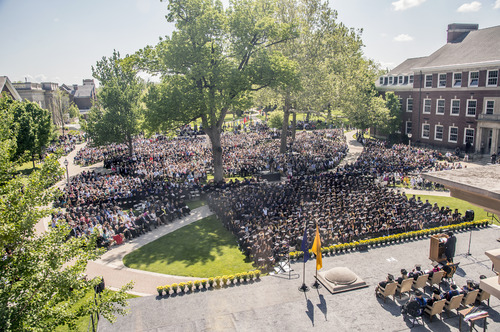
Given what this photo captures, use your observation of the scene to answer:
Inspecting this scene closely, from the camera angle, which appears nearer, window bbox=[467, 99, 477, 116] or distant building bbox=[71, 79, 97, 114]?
window bbox=[467, 99, 477, 116]

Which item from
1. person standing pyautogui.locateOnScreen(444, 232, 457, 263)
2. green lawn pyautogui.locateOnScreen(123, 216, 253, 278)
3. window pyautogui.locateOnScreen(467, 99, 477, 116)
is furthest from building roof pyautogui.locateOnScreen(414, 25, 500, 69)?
green lawn pyautogui.locateOnScreen(123, 216, 253, 278)

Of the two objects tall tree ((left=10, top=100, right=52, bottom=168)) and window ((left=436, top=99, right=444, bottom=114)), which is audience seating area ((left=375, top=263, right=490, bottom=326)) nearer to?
window ((left=436, top=99, right=444, bottom=114))

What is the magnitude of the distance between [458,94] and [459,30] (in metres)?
11.1

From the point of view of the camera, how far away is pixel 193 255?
20.1 metres

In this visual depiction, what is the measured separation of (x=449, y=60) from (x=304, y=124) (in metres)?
30.5

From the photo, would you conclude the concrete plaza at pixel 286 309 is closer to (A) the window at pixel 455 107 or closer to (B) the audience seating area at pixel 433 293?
(B) the audience seating area at pixel 433 293

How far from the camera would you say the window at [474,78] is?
1672 inches

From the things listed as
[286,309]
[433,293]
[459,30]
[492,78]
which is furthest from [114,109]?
[459,30]

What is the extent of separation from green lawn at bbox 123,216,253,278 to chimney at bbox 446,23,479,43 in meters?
46.2

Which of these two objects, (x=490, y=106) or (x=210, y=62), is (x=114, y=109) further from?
(x=490, y=106)

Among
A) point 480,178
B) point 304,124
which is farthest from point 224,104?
point 304,124

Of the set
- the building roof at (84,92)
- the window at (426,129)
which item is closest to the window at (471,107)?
the window at (426,129)

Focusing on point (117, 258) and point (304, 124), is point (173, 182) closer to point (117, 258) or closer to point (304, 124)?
point (117, 258)

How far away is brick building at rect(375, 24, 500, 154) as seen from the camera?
41125 millimetres
